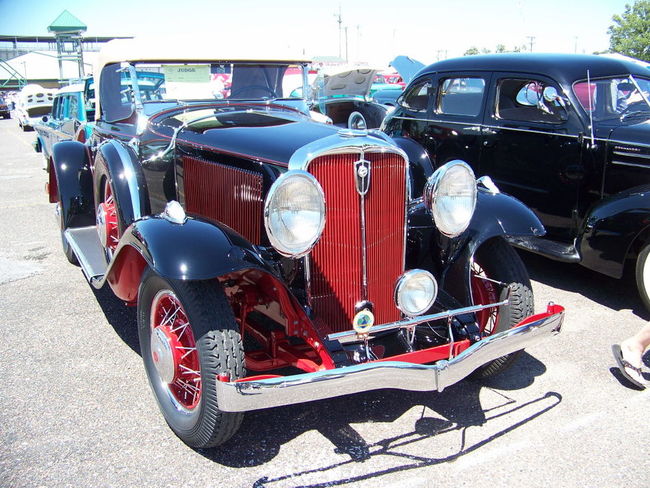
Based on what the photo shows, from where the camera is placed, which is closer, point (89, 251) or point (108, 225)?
point (108, 225)

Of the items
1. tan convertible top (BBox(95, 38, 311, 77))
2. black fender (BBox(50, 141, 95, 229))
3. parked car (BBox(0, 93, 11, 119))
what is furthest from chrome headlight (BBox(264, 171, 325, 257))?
parked car (BBox(0, 93, 11, 119))

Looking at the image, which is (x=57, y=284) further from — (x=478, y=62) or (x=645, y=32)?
(x=645, y=32)

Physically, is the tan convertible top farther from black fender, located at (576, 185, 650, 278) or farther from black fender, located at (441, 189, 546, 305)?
black fender, located at (576, 185, 650, 278)

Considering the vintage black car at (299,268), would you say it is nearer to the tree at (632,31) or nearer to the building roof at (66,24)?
the tree at (632,31)

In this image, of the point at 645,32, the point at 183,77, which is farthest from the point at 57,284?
the point at 645,32

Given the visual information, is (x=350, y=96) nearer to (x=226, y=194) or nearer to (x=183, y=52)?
(x=183, y=52)

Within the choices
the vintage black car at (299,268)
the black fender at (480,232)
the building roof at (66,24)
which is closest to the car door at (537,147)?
the vintage black car at (299,268)

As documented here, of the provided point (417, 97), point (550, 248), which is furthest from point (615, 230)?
point (417, 97)

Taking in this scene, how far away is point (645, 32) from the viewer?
28.6 meters

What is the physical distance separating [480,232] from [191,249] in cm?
143

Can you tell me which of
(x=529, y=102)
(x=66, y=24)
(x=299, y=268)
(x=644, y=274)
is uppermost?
(x=66, y=24)

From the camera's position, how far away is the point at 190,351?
235 centimetres

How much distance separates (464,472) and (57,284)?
3.41m

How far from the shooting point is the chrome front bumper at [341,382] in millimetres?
1960
